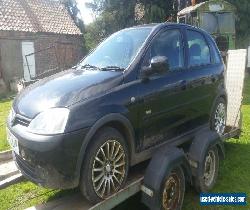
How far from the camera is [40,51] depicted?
20016 millimetres

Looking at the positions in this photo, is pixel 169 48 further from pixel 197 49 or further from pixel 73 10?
pixel 73 10

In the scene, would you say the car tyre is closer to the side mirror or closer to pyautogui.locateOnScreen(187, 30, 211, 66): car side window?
the side mirror

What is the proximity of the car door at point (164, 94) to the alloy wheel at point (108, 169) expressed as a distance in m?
0.54

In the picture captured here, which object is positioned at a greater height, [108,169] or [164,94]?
[164,94]

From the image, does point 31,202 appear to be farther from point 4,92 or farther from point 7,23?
point 7,23

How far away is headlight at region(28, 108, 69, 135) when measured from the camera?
11.7 feet

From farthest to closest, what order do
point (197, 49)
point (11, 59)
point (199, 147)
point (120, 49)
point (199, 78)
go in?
1. point (11, 59)
2. point (197, 49)
3. point (199, 78)
4. point (199, 147)
5. point (120, 49)

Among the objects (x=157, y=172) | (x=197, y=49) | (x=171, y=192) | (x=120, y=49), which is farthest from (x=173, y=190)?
(x=197, y=49)

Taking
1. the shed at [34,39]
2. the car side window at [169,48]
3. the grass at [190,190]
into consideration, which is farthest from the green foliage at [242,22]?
the car side window at [169,48]

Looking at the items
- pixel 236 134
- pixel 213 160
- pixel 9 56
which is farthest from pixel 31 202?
pixel 9 56

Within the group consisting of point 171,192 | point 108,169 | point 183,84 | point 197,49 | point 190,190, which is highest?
point 197,49

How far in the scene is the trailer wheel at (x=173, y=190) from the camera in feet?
14.7

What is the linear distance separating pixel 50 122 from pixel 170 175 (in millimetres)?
1742

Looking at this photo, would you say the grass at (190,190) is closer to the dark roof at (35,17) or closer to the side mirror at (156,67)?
the side mirror at (156,67)
